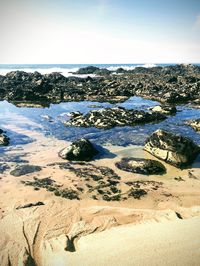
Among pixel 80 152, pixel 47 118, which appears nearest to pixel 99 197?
pixel 80 152

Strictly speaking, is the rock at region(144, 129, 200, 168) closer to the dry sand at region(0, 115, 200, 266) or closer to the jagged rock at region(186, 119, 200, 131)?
the dry sand at region(0, 115, 200, 266)

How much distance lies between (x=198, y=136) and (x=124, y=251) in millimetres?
10919

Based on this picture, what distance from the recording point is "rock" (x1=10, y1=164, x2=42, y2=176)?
10430mm

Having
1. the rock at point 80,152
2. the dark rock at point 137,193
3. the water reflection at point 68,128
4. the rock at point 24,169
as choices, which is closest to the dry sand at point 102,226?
the dark rock at point 137,193

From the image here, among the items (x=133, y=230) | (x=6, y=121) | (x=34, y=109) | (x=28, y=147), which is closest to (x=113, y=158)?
(x=28, y=147)

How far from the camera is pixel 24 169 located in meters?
10.8

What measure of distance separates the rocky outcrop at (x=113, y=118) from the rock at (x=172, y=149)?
5151mm

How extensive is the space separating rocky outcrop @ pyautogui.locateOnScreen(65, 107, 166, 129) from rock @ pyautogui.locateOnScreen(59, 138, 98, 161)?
16.6 feet

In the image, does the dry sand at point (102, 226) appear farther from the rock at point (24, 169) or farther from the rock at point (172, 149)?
the rock at point (172, 149)

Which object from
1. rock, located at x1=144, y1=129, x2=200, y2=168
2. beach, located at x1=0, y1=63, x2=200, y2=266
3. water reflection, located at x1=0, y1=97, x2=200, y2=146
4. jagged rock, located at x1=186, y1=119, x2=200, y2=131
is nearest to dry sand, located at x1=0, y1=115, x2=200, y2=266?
beach, located at x1=0, y1=63, x2=200, y2=266

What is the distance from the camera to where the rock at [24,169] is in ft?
34.2

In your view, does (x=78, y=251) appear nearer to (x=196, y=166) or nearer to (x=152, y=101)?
(x=196, y=166)

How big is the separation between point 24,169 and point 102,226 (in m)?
4.59

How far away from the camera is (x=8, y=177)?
1009 centimetres
